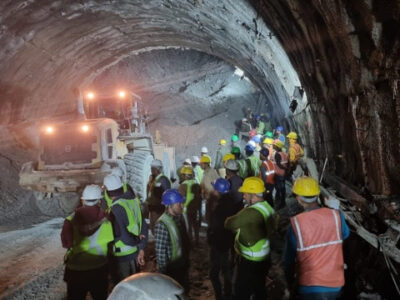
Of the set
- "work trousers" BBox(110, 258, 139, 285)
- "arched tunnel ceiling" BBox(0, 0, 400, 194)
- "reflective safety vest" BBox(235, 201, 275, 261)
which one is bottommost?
"work trousers" BBox(110, 258, 139, 285)

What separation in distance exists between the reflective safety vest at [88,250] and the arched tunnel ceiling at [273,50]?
3121mm

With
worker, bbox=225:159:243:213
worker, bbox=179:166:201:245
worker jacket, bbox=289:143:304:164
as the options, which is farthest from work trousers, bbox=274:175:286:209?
worker, bbox=225:159:243:213

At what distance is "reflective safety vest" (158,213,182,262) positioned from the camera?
309cm

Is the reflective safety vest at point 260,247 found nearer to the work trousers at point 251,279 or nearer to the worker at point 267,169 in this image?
the work trousers at point 251,279

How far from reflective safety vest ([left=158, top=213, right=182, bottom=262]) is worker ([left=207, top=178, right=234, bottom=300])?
97 cm

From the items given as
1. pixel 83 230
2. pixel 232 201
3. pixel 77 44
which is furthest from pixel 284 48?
pixel 77 44

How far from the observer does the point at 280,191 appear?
7.68 m

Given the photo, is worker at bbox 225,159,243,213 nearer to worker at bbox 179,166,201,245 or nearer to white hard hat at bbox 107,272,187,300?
worker at bbox 179,166,201,245

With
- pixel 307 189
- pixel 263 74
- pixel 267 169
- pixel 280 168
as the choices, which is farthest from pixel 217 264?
pixel 263 74

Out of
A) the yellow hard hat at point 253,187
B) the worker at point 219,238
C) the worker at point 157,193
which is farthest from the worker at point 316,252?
the worker at point 157,193

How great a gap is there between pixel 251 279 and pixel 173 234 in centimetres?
101

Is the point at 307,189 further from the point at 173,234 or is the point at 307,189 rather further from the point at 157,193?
the point at 157,193

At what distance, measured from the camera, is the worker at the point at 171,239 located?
3062 mm

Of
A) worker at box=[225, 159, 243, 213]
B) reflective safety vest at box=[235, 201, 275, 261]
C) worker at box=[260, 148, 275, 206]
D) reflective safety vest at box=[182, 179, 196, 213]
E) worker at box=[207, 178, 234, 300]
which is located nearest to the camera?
reflective safety vest at box=[235, 201, 275, 261]
